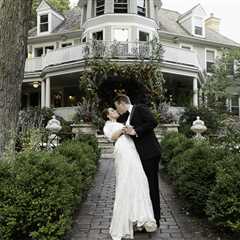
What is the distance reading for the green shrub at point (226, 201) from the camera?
16.1ft

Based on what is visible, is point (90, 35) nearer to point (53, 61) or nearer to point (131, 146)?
point (53, 61)

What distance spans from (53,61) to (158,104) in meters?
7.37

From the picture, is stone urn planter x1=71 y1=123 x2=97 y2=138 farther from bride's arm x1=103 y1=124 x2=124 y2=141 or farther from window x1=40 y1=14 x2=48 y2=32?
window x1=40 y1=14 x2=48 y2=32

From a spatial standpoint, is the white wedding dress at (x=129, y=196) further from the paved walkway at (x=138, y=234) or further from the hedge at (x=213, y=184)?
the hedge at (x=213, y=184)

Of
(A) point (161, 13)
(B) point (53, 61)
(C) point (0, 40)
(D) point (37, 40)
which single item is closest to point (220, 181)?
(C) point (0, 40)

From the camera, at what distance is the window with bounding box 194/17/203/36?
33219 mm

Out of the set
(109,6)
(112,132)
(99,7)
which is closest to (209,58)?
(109,6)

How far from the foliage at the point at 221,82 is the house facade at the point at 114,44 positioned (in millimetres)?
913

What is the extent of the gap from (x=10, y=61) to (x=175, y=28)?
26796mm

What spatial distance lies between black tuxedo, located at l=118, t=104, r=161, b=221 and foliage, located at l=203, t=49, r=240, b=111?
2116 centimetres

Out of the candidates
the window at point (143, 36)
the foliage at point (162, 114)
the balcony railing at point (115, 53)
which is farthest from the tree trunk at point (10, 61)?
the window at point (143, 36)

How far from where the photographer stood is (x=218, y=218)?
5.04 meters

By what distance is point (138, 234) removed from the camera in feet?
18.5

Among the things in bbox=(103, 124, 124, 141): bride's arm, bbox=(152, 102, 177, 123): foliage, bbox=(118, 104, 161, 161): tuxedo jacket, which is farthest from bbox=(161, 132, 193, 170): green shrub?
bbox=(152, 102, 177, 123): foliage
